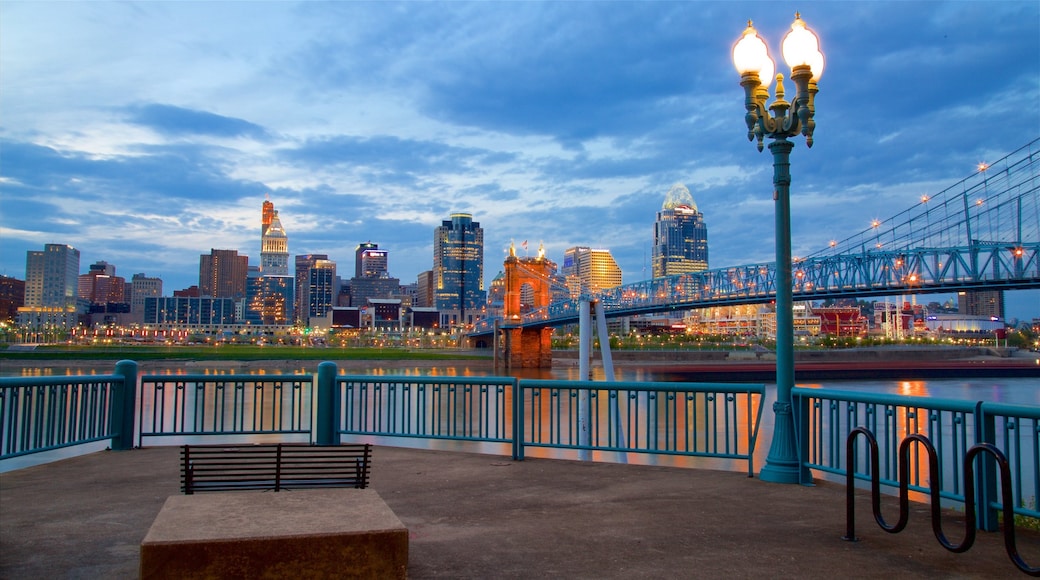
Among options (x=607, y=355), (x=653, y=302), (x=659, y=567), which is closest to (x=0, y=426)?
Answer: (x=659, y=567)

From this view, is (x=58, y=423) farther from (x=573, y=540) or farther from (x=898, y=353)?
(x=898, y=353)

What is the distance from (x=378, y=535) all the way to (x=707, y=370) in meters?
82.1

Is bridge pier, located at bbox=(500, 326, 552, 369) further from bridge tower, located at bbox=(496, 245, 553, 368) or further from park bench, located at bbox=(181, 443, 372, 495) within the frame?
park bench, located at bbox=(181, 443, 372, 495)

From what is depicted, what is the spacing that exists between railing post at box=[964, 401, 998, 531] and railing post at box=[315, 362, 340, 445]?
328 inches

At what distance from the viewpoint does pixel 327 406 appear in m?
12.3

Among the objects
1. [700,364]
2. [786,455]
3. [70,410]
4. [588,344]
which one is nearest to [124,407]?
[70,410]

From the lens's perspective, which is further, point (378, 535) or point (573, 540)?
point (573, 540)

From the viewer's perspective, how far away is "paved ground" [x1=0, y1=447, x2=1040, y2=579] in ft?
20.0

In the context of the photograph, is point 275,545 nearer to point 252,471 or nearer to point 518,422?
point 252,471

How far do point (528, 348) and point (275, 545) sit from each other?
3816 inches

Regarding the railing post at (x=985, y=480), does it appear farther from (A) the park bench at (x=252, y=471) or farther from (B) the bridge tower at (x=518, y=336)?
(B) the bridge tower at (x=518, y=336)

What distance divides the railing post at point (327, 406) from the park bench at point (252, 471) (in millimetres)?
4914

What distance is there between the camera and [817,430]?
30.4 feet

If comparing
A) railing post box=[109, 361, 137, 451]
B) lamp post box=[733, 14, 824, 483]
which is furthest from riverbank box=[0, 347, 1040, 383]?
railing post box=[109, 361, 137, 451]
